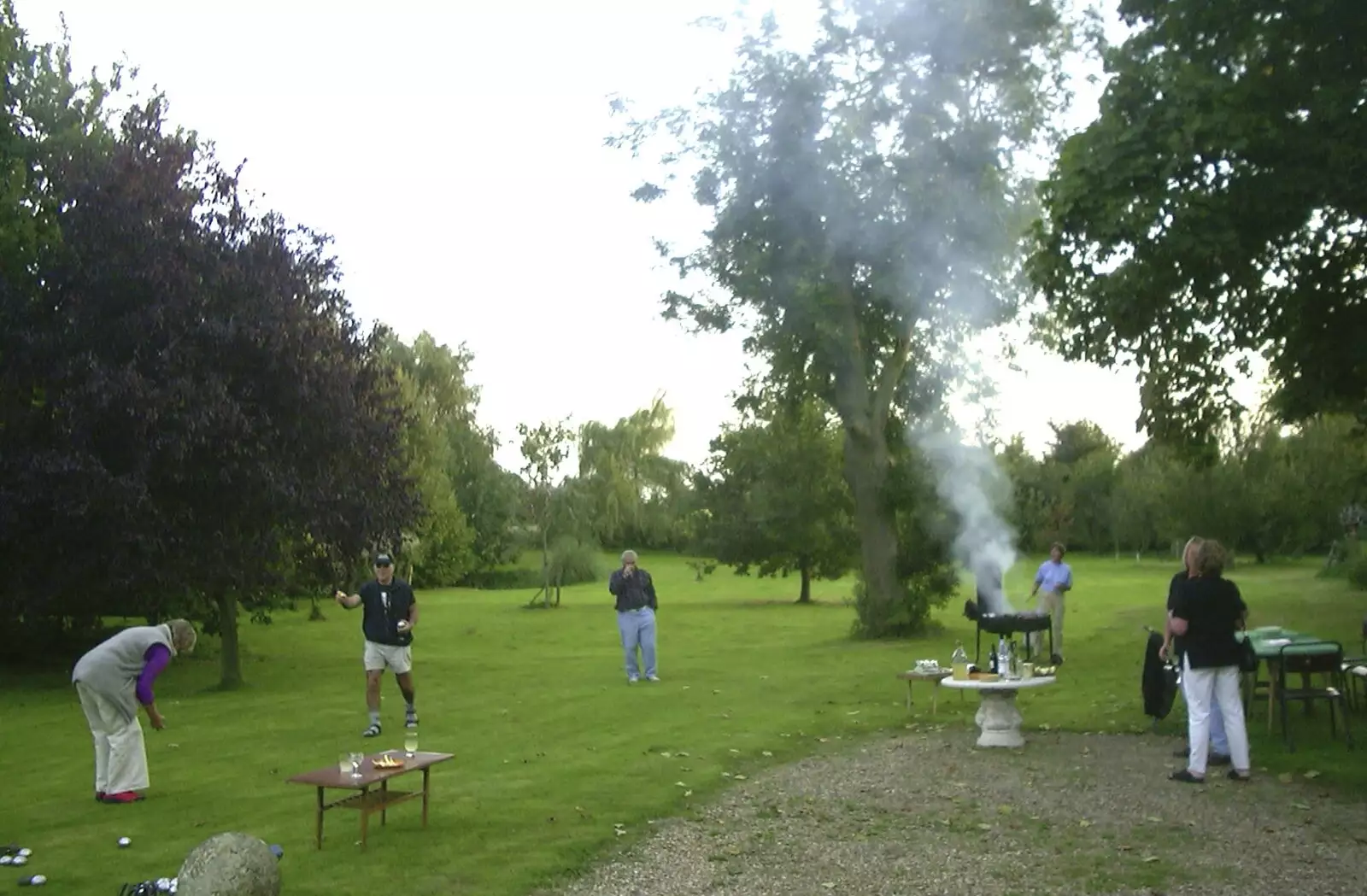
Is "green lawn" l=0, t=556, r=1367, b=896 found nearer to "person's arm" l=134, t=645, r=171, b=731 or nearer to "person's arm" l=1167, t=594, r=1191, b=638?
Result: "person's arm" l=134, t=645, r=171, b=731

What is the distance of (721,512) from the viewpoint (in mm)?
43094

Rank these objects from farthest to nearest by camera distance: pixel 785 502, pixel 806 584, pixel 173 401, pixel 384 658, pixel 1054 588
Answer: pixel 806 584 → pixel 785 502 → pixel 1054 588 → pixel 173 401 → pixel 384 658

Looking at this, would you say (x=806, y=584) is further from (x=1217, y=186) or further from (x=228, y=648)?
(x=1217, y=186)

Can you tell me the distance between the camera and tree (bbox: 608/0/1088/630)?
890 inches

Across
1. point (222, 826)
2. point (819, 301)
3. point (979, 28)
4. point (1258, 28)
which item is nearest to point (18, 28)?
point (819, 301)

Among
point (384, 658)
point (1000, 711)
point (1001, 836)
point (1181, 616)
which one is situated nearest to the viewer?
point (1001, 836)

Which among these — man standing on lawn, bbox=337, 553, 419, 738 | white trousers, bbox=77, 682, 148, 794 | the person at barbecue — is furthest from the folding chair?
white trousers, bbox=77, 682, 148, 794

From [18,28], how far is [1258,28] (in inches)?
774

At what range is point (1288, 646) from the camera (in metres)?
11.0

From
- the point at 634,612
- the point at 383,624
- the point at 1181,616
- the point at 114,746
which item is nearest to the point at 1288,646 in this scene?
the point at 1181,616

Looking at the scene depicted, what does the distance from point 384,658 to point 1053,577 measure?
10116 millimetres

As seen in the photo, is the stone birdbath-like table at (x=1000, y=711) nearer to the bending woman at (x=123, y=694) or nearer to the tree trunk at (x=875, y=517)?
the bending woman at (x=123, y=694)

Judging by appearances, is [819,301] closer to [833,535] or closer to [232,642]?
[232,642]

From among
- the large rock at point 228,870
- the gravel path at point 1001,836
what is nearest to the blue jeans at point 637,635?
the gravel path at point 1001,836
